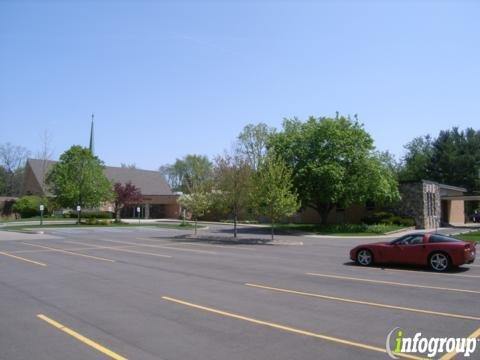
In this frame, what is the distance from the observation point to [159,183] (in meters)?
79.4

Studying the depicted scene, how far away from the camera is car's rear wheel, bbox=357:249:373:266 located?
16641 millimetres

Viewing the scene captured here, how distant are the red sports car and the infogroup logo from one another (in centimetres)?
883

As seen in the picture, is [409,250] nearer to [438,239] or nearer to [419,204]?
[438,239]

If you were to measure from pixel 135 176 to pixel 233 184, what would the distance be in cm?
4971

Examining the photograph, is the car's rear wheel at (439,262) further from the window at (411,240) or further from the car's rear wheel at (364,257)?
the car's rear wheel at (364,257)

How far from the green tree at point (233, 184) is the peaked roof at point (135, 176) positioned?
42.9 metres

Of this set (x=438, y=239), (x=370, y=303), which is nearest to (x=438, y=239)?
(x=438, y=239)

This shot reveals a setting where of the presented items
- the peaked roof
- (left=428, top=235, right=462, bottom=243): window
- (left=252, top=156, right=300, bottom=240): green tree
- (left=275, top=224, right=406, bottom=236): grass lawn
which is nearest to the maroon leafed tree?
the peaked roof

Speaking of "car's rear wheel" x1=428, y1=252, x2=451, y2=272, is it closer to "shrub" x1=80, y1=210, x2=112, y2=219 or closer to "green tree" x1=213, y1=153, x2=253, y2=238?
"green tree" x1=213, y1=153, x2=253, y2=238

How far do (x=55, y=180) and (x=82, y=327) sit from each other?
48.5m

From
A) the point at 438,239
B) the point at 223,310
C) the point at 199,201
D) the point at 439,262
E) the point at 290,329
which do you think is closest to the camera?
the point at 290,329

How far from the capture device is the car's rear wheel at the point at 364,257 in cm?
1664

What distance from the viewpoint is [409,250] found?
1587 cm

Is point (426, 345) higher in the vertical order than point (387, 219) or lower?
lower
